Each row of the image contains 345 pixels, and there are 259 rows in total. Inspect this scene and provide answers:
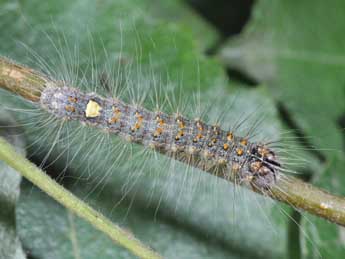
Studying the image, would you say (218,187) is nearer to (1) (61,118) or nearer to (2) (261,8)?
(1) (61,118)

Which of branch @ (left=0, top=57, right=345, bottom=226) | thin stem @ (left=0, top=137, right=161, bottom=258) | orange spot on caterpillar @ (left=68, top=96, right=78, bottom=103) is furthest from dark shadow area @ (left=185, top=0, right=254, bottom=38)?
thin stem @ (left=0, top=137, right=161, bottom=258)

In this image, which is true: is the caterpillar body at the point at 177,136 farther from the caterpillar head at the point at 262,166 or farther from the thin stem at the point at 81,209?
the thin stem at the point at 81,209

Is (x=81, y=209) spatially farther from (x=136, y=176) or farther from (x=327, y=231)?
(x=327, y=231)

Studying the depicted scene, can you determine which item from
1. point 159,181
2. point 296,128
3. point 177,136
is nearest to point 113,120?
point 177,136

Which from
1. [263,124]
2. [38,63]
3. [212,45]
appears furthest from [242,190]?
[212,45]

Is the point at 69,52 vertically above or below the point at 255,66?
below

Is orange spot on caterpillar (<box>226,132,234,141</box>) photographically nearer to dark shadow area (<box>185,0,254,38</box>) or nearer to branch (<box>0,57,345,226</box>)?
branch (<box>0,57,345,226</box>)

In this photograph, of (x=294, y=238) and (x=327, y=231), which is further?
(x=294, y=238)
